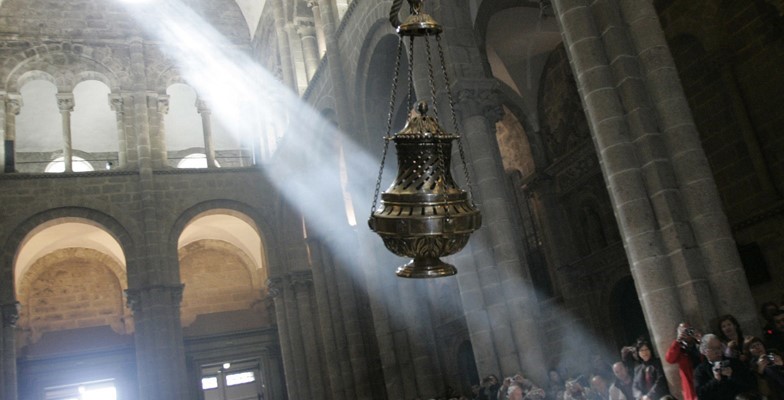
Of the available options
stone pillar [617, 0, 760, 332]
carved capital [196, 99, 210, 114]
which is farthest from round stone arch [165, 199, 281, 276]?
stone pillar [617, 0, 760, 332]

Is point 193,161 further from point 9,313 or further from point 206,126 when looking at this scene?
point 9,313

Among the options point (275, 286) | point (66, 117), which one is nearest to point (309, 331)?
point (275, 286)

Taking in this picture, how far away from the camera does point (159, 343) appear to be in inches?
674

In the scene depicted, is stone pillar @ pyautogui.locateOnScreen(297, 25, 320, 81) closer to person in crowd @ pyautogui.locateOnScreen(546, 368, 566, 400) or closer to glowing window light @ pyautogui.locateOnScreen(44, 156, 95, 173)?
glowing window light @ pyautogui.locateOnScreen(44, 156, 95, 173)

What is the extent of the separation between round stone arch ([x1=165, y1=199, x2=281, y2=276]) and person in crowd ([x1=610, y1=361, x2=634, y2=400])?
13.3m

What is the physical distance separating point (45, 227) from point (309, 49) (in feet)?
24.5

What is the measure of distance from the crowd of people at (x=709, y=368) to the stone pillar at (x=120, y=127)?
14713 mm

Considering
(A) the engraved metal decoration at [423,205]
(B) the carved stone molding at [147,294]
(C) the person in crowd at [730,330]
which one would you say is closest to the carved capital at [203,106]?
(B) the carved stone molding at [147,294]

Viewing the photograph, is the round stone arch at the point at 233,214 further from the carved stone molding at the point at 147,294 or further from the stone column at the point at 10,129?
the stone column at the point at 10,129

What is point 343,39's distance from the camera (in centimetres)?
1512

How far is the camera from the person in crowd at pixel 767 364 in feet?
16.8

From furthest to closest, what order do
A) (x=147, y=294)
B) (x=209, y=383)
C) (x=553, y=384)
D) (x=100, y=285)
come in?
1. (x=100, y=285)
2. (x=209, y=383)
3. (x=147, y=294)
4. (x=553, y=384)

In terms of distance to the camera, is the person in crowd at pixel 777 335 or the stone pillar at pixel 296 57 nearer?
the person in crowd at pixel 777 335

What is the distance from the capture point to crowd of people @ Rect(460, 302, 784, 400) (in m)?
5.39
